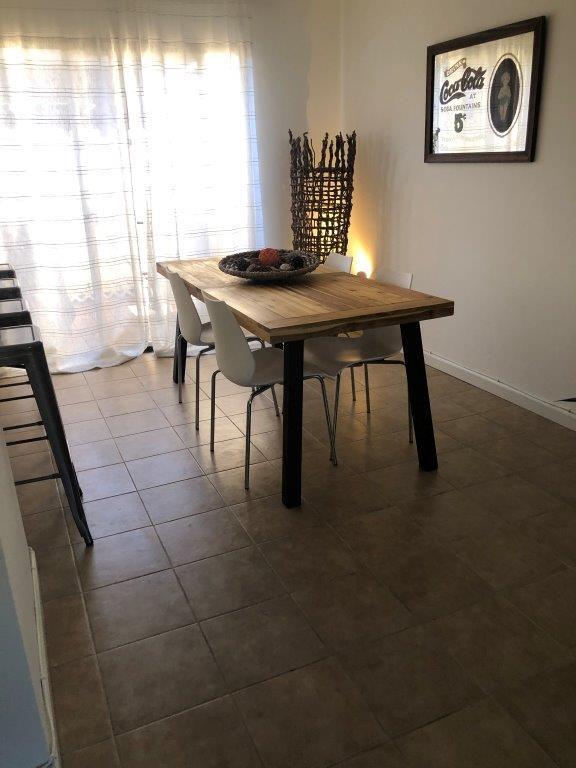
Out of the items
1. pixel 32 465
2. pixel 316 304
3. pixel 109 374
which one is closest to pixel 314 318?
pixel 316 304

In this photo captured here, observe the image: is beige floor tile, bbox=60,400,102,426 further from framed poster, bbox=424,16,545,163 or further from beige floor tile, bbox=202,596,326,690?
framed poster, bbox=424,16,545,163

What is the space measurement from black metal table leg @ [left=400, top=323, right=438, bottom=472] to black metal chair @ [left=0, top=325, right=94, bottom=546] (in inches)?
55.4

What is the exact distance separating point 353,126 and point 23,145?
86.4 inches

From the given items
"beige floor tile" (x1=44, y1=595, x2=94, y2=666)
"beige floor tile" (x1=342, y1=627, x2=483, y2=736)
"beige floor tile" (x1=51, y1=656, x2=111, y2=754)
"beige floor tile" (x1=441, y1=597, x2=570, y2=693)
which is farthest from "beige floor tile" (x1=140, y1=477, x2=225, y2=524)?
"beige floor tile" (x1=441, y1=597, x2=570, y2=693)

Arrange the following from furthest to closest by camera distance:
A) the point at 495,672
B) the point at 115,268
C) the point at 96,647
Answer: the point at 115,268 → the point at 96,647 → the point at 495,672

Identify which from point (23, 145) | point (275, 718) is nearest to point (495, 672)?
point (275, 718)

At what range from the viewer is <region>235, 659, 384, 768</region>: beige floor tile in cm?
151

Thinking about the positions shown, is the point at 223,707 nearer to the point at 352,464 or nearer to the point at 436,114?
the point at 352,464

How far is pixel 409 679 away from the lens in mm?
1705

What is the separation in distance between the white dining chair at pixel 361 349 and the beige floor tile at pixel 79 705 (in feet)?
4.70

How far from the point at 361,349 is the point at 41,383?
1528mm

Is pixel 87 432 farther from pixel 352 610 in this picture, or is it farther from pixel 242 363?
pixel 352 610

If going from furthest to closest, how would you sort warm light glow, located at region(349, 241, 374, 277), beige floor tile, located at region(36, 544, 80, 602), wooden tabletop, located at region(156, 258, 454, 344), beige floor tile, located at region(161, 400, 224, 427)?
warm light glow, located at region(349, 241, 374, 277) → beige floor tile, located at region(161, 400, 224, 427) → wooden tabletop, located at region(156, 258, 454, 344) → beige floor tile, located at region(36, 544, 80, 602)

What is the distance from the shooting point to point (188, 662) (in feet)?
5.88
